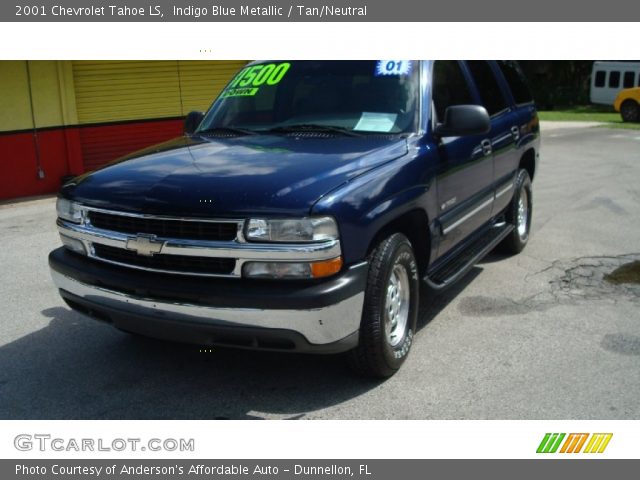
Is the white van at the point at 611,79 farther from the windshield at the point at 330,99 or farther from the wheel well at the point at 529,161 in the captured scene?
the windshield at the point at 330,99

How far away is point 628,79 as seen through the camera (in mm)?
28922

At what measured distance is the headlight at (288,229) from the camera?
335cm

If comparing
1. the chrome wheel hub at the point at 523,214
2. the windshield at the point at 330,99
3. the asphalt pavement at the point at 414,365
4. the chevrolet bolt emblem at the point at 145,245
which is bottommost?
the asphalt pavement at the point at 414,365

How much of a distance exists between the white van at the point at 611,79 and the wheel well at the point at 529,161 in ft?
79.6

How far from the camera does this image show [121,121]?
12539 millimetres

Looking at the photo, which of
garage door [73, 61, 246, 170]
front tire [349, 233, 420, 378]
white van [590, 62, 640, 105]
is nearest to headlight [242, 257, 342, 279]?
front tire [349, 233, 420, 378]

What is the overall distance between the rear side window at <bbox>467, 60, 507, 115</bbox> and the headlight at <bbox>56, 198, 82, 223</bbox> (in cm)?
332

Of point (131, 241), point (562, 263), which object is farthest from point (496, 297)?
point (131, 241)

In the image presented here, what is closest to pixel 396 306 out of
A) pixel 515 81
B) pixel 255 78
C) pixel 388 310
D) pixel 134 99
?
pixel 388 310

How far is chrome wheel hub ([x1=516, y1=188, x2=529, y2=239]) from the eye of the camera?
688 centimetres

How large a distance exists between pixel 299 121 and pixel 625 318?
9.04ft

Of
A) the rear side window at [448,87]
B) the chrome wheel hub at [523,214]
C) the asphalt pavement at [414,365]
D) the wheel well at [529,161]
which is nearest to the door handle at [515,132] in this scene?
the wheel well at [529,161]

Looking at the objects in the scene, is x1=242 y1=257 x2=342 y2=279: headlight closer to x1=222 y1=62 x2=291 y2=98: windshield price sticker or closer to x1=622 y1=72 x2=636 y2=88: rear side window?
x1=222 y1=62 x2=291 y2=98: windshield price sticker

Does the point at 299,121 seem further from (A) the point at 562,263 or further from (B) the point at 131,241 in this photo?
(A) the point at 562,263
